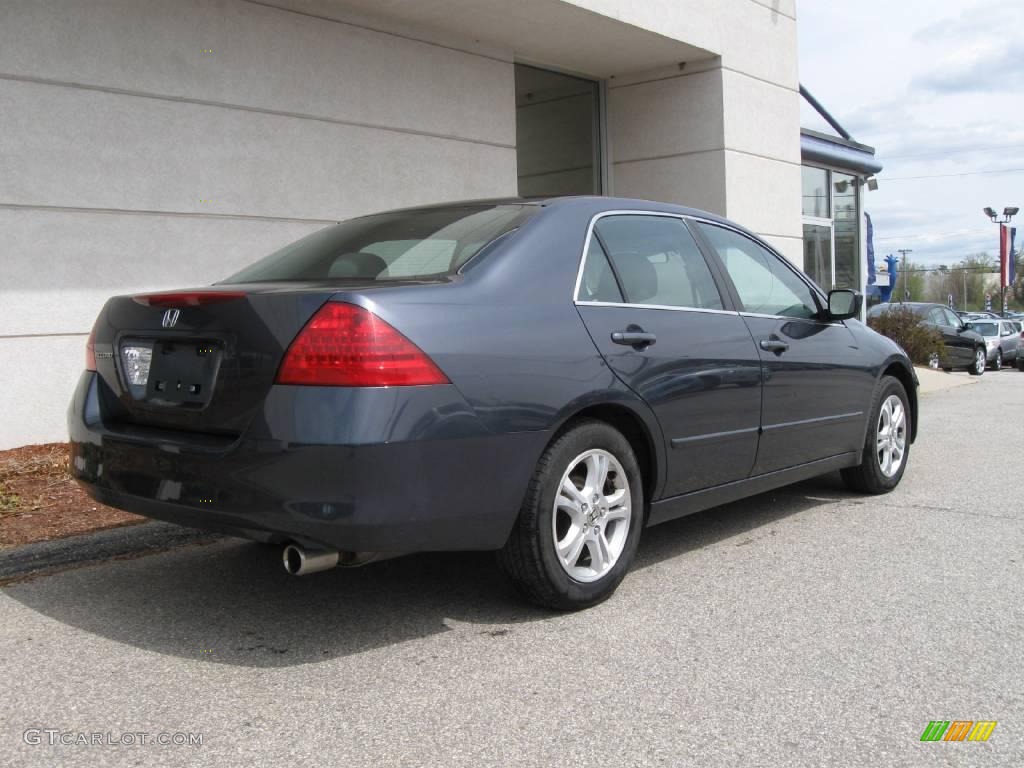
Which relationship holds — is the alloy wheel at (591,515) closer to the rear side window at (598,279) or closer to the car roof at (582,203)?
the rear side window at (598,279)

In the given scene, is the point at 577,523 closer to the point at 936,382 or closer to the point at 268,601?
the point at 268,601

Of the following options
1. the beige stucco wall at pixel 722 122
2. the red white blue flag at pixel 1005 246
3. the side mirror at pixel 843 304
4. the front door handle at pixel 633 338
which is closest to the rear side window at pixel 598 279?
the front door handle at pixel 633 338

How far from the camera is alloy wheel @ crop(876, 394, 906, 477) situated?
20.1 ft

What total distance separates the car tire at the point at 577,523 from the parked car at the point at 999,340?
24546mm

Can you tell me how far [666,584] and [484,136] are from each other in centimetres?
703

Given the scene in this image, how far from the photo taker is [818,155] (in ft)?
55.2

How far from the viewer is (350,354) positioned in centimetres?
318

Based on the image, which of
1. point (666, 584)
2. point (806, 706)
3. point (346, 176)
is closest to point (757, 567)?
point (666, 584)

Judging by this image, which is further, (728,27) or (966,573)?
(728,27)

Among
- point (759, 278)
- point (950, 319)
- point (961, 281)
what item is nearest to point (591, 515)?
point (759, 278)

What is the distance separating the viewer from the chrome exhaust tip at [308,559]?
3.27 metres

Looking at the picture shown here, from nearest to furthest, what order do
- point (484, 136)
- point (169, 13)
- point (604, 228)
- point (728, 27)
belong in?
1. point (604, 228)
2. point (169, 13)
3. point (484, 136)
4. point (728, 27)

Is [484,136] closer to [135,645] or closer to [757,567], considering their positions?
[757,567]

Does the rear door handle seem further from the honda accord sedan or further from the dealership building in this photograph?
the dealership building
